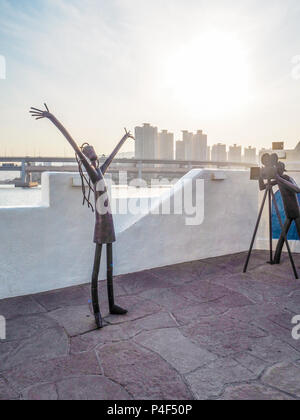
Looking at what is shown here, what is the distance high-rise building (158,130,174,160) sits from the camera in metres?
61.5

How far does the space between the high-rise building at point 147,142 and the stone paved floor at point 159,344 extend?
181 ft

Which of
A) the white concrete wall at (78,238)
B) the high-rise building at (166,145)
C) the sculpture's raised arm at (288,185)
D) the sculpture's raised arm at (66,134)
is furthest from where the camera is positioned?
the high-rise building at (166,145)

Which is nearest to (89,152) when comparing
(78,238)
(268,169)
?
(78,238)

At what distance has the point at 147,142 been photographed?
59.9 m

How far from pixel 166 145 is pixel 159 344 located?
203 ft

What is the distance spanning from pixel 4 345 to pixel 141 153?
56.6m

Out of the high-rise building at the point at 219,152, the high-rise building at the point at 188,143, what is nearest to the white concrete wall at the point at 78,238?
the high-rise building at the point at 188,143

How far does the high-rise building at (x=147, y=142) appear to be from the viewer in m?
58.3

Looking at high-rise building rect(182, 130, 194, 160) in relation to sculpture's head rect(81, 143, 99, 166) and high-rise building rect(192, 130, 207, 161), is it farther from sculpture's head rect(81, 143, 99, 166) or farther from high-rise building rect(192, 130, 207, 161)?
sculpture's head rect(81, 143, 99, 166)

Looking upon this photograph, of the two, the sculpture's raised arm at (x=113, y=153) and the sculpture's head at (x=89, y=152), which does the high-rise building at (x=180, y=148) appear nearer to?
the sculpture's raised arm at (x=113, y=153)

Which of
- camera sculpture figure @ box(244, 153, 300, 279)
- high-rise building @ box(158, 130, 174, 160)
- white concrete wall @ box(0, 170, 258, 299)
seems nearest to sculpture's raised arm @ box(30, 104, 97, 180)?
white concrete wall @ box(0, 170, 258, 299)

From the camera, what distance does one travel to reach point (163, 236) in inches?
181

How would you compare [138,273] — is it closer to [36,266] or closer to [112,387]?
[36,266]

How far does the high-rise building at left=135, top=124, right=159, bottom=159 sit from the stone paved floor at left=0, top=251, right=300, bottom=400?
2176 inches
